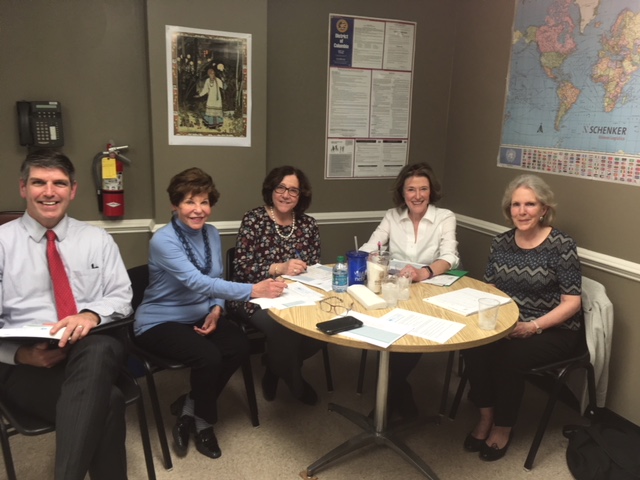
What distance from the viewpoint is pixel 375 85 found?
11.3 feet

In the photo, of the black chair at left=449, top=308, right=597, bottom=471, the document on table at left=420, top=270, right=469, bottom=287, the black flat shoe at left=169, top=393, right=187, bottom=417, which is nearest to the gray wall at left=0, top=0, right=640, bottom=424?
the black chair at left=449, top=308, right=597, bottom=471

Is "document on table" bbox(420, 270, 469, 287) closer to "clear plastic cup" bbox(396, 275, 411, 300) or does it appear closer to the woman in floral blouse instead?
"clear plastic cup" bbox(396, 275, 411, 300)

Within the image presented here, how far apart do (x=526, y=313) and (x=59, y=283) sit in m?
1.99

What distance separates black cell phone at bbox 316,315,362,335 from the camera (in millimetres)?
1746

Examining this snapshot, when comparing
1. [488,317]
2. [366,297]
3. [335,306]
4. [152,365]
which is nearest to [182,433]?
[152,365]

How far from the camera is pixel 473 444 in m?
2.37

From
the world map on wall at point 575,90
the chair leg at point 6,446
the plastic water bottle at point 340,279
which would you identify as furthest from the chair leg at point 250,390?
the world map on wall at point 575,90

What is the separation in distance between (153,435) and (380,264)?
1.34 metres

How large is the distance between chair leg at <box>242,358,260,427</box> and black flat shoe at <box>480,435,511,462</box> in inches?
41.5

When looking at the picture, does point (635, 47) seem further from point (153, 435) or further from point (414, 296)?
point (153, 435)

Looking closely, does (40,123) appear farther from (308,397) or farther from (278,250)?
(308,397)

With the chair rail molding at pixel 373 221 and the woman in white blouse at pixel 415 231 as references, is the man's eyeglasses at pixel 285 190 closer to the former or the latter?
the woman in white blouse at pixel 415 231

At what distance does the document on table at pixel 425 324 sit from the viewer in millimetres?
1745

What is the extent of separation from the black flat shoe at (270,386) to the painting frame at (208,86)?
1.34 meters
